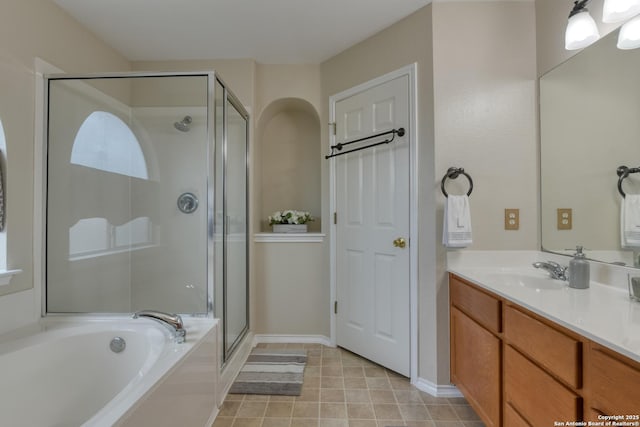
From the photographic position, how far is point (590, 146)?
1.49 m

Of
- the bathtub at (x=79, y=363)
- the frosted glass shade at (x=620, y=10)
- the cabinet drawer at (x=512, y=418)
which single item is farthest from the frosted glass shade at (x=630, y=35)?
the bathtub at (x=79, y=363)

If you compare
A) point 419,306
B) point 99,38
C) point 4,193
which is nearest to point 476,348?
point 419,306

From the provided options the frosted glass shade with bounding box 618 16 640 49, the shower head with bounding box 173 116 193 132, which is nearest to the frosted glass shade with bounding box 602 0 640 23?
the frosted glass shade with bounding box 618 16 640 49

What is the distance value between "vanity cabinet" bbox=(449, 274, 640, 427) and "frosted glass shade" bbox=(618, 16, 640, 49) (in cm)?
122

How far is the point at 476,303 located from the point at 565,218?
72 cm

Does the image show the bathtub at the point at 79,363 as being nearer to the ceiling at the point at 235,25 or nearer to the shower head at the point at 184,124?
the shower head at the point at 184,124

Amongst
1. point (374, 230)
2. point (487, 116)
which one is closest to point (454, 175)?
point (487, 116)

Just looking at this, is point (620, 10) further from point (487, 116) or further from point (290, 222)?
point (290, 222)

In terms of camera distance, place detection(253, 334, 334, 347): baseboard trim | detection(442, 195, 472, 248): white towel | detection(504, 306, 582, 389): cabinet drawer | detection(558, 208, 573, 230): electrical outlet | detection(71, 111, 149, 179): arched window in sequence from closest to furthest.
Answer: detection(504, 306, 582, 389): cabinet drawer → detection(558, 208, 573, 230): electrical outlet → detection(442, 195, 472, 248): white towel → detection(71, 111, 149, 179): arched window → detection(253, 334, 334, 347): baseboard trim

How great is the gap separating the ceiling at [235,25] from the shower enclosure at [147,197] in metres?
0.47

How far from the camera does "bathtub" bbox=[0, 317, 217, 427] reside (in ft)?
4.20

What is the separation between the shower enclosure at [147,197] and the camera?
1.84 m

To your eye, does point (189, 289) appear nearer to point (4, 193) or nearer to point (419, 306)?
point (4, 193)

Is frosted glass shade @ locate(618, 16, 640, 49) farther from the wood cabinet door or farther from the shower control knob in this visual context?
the shower control knob
